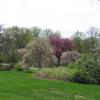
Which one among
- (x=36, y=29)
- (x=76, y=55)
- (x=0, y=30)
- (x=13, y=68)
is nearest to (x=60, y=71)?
(x=13, y=68)

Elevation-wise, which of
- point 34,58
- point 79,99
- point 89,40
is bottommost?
point 79,99

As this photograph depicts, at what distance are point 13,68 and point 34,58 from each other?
4.57 meters

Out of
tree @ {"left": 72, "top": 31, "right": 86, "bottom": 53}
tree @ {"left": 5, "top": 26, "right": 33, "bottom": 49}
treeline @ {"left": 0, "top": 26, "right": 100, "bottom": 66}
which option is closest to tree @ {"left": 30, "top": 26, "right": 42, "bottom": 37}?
treeline @ {"left": 0, "top": 26, "right": 100, "bottom": 66}

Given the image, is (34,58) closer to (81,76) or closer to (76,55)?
(76,55)

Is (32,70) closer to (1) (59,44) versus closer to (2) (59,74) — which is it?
(2) (59,74)

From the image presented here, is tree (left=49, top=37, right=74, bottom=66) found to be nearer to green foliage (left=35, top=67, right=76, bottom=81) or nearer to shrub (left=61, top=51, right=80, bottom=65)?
shrub (left=61, top=51, right=80, bottom=65)

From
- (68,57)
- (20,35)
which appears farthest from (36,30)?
(68,57)

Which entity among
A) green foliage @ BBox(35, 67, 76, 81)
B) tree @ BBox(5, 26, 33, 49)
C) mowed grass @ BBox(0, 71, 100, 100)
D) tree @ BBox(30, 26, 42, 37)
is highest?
tree @ BBox(30, 26, 42, 37)

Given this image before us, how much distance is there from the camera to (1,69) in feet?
146

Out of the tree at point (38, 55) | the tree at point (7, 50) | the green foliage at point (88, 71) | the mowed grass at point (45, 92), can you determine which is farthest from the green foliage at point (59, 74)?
the tree at point (7, 50)

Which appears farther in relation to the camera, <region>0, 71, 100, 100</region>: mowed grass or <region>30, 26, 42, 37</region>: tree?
<region>30, 26, 42, 37</region>: tree

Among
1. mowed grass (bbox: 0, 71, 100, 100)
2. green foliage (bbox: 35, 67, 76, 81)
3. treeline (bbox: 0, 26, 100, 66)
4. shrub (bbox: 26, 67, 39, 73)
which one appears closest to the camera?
mowed grass (bbox: 0, 71, 100, 100)

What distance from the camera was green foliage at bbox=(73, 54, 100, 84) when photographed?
26656 mm

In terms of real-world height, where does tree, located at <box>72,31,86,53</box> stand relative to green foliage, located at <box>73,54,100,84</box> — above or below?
above
